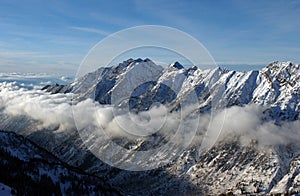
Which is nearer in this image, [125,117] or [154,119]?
[125,117]
